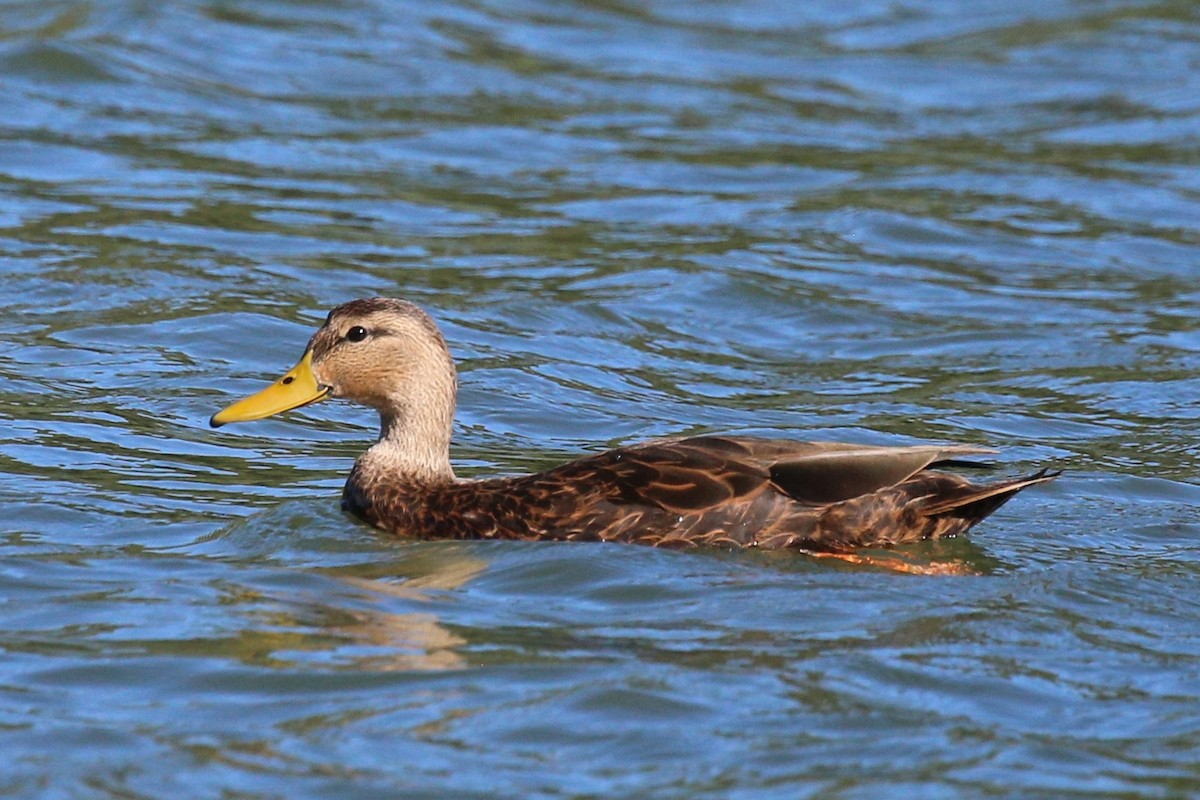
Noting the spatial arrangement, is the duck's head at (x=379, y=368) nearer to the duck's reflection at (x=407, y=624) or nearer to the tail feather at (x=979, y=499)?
the duck's reflection at (x=407, y=624)

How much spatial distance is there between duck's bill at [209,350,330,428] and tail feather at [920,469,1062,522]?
2.91 meters

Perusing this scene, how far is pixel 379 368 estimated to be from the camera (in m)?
10.1

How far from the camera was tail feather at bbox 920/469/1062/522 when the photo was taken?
9.13 metres

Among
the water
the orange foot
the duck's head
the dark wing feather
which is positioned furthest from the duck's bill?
the orange foot

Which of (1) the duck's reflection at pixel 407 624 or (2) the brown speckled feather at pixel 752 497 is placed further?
(2) the brown speckled feather at pixel 752 497

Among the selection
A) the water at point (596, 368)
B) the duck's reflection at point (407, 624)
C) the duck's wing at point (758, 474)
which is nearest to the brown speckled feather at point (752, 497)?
the duck's wing at point (758, 474)

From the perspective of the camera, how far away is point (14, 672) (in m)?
7.61

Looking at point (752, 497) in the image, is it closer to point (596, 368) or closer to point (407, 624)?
point (407, 624)

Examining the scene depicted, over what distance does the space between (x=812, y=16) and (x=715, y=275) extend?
10.3m

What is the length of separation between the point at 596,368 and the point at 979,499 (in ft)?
15.3

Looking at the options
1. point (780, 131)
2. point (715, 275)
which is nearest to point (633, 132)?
point (780, 131)

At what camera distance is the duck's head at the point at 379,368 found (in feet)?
33.0

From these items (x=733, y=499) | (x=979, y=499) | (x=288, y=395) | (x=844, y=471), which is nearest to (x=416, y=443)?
(x=288, y=395)

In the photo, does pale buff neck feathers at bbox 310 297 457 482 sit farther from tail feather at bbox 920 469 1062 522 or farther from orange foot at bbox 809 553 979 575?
tail feather at bbox 920 469 1062 522
